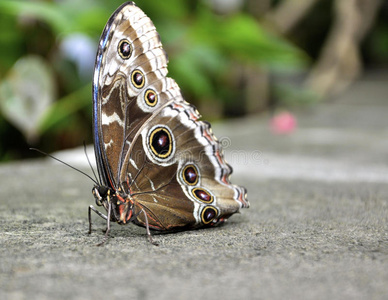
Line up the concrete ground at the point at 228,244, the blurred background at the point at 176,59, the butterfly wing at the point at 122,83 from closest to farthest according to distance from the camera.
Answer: the concrete ground at the point at 228,244
the butterfly wing at the point at 122,83
the blurred background at the point at 176,59

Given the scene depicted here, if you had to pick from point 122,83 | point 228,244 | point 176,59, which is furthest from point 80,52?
point 228,244

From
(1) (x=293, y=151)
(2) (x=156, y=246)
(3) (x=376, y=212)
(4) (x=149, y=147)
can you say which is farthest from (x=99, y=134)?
(1) (x=293, y=151)

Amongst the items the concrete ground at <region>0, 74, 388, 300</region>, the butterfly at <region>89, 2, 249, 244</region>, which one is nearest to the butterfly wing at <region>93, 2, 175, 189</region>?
the butterfly at <region>89, 2, 249, 244</region>

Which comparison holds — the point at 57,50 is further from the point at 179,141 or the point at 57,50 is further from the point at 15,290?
the point at 15,290

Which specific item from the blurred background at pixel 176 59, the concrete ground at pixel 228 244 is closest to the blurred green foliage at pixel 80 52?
the blurred background at pixel 176 59

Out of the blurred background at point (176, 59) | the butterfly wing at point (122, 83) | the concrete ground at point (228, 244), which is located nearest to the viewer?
the concrete ground at point (228, 244)

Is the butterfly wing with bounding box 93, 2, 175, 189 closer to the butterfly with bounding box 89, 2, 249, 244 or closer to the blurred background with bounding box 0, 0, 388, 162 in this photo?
A: the butterfly with bounding box 89, 2, 249, 244

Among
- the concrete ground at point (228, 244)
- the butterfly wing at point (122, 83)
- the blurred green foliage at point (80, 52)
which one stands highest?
the blurred green foliage at point (80, 52)

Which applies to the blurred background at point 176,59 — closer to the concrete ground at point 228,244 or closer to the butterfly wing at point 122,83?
the concrete ground at point 228,244
